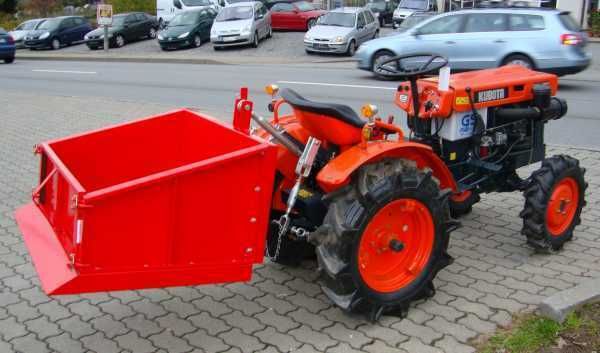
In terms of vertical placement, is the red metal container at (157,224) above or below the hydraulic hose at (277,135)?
below

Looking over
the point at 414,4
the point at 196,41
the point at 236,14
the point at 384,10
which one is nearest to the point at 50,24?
the point at 196,41

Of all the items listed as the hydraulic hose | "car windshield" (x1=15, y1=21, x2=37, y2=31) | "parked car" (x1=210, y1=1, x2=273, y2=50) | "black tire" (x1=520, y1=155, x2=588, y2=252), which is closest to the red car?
"parked car" (x1=210, y1=1, x2=273, y2=50)

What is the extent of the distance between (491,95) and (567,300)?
5.06 feet

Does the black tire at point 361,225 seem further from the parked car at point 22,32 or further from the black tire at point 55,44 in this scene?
the parked car at point 22,32

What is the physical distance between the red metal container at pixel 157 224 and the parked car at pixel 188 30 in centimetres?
2266

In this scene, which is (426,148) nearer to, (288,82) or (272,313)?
(272,313)

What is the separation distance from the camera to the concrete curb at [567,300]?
12.4 ft

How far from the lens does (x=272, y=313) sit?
158 inches

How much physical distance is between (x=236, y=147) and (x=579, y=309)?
2263 millimetres

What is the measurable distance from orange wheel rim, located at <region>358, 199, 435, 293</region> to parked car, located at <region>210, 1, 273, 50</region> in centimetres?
2093

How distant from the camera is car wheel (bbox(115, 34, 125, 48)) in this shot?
28156mm

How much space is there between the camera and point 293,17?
91.7 feet

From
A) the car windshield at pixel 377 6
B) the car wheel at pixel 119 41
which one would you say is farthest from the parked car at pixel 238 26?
the car windshield at pixel 377 6

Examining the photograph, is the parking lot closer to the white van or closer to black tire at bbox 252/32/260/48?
black tire at bbox 252/32/260/48
